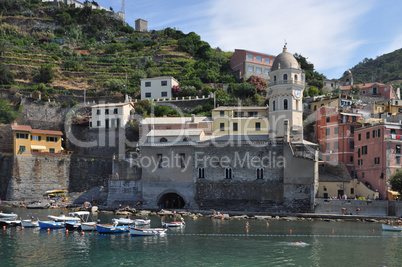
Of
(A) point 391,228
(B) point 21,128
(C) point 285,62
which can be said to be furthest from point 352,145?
(B) point 21,128

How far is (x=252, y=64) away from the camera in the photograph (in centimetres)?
8000

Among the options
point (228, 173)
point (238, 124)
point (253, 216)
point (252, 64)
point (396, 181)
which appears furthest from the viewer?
point (252, 64)

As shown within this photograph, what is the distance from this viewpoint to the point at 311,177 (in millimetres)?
46250

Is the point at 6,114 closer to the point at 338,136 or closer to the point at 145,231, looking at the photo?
the point at 145,231

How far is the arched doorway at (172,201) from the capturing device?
171ft

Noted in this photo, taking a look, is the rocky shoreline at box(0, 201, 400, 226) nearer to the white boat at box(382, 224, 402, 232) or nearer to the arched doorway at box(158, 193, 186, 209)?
the arched doorway at box(158, 193, 186, 209)

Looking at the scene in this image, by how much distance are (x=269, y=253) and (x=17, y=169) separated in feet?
125

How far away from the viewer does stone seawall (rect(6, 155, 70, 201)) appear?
54.9m

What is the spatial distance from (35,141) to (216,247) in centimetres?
3659

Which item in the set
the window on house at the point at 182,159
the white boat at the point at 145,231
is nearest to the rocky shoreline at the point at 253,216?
the window on house at the point at 182,159

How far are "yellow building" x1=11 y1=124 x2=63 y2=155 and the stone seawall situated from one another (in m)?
1.05

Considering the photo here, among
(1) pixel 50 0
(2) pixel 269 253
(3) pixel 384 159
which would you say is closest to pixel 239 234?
(2) pixel 269 253

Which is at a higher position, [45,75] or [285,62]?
[45,75]

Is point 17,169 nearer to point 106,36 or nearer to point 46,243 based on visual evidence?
point 46,243
